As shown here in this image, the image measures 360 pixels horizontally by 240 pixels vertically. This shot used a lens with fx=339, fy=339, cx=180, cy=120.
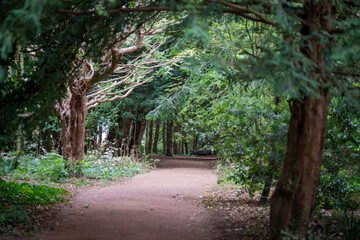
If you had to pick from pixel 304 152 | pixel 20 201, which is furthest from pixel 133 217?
pixel 304 152

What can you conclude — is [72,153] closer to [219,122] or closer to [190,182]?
[190,182]

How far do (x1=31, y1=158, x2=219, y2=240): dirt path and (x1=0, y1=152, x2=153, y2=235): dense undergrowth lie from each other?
511 mm

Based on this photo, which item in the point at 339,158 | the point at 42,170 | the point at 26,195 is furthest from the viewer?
the point at 42,170

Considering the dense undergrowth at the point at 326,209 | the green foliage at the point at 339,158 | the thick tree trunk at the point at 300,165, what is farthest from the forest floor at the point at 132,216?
the green foliage at the point at 339,158

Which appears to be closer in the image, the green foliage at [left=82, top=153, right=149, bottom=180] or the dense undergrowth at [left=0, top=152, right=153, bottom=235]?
the dense undergrowth at [left=0, top=152, right=153, bottom=235]

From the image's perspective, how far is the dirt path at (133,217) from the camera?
19.8 ft

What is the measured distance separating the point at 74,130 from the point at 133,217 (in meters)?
6.50

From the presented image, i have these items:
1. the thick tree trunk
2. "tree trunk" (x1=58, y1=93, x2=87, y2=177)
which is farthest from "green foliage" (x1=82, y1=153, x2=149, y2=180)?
the thick tree trunk

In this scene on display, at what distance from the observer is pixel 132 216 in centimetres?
746

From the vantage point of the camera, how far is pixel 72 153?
1297cm

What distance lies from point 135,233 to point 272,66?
384 centimetres

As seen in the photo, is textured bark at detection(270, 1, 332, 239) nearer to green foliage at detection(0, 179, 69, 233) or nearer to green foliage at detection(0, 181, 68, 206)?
green foliage at detection(0, 179, 69, 233)

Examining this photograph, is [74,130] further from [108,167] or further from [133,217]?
[133,217]

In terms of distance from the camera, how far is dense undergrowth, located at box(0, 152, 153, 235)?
6.07 metres
